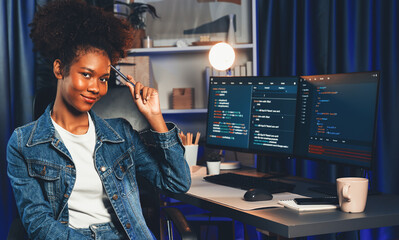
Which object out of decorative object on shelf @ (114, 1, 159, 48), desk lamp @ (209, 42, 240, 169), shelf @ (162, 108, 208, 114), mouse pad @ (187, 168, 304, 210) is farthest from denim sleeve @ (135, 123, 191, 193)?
decorative object on shelf @ (114, 1, 159, 48)

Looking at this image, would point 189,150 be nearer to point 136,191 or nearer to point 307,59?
point 136,191

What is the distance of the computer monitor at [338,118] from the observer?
1.39 m

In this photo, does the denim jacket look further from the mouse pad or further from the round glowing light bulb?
the round glowing light bulb

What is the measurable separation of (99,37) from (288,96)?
0.77 metres

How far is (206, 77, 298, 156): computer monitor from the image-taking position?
170cm

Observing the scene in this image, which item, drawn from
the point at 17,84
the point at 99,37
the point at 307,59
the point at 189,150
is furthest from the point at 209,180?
the point at 17,84

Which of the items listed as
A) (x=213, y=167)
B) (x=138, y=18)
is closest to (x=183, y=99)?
(x=138, y=18)

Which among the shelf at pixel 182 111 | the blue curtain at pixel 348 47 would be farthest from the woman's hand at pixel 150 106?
the blue curtain at pixel 348 47

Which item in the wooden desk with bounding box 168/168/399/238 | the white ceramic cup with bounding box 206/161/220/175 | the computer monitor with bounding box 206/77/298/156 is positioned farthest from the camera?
the white ceramic cup with bounding box 206/161/220/175

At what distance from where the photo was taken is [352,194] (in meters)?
1.17

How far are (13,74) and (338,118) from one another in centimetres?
194

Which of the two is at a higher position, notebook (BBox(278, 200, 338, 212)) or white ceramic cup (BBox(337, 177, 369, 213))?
white ceramic cup (BBox(337, 177, 369, 213))

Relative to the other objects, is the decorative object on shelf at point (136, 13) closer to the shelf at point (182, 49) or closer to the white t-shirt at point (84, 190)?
the shelf at point (182, 49)

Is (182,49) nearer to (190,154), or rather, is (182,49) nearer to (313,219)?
(190,154)
